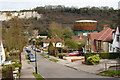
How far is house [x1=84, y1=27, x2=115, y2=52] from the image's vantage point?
133 feet

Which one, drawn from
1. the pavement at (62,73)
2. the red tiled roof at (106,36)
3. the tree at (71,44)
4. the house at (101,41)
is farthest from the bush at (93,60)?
the tree at (71,44)

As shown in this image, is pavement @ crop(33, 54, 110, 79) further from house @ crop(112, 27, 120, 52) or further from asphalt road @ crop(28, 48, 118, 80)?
house @ crop(112, 27, 120, 52)

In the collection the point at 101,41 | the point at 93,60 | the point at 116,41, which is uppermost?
the point at 116,41

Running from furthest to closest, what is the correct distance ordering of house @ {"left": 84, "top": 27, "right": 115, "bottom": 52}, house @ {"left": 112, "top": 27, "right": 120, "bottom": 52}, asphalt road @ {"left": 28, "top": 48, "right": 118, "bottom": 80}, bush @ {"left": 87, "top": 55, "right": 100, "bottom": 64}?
house @ {"left": 84, "top": 27, "right": 115, "bottom": 52}
house @ {"left": 112, "top": 27, "right": 120, "bottom": 52}
bush @ {"left": 87, "top": 55, "right": 100, "bottom": 64}
asphalt road @ {"left": 28, "top": 48, "right": 118, "bottom": 80}

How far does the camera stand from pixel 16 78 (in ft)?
72.9

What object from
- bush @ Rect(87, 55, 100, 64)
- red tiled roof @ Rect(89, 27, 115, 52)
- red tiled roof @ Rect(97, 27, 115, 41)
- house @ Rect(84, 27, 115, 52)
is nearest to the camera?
bush @ Rect(87, 55, 100, 64)

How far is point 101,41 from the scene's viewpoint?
42.3 meters

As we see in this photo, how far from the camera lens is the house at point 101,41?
4057 cm

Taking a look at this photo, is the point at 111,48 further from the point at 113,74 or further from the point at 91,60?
the point at 113,74

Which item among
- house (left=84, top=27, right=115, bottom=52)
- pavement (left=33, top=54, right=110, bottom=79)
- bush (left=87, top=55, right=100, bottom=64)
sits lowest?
pavement (left=33, top=54, right=110, bottom=79)

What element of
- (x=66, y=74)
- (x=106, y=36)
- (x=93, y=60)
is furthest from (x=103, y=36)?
(x=66, y=74)

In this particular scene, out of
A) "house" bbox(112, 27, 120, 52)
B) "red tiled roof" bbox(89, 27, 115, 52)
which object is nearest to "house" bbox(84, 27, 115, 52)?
"red tiled roof" bbox(89, 27, 115, 52)

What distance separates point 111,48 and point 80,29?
72132 mm

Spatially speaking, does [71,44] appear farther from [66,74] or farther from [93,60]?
[66,74]
